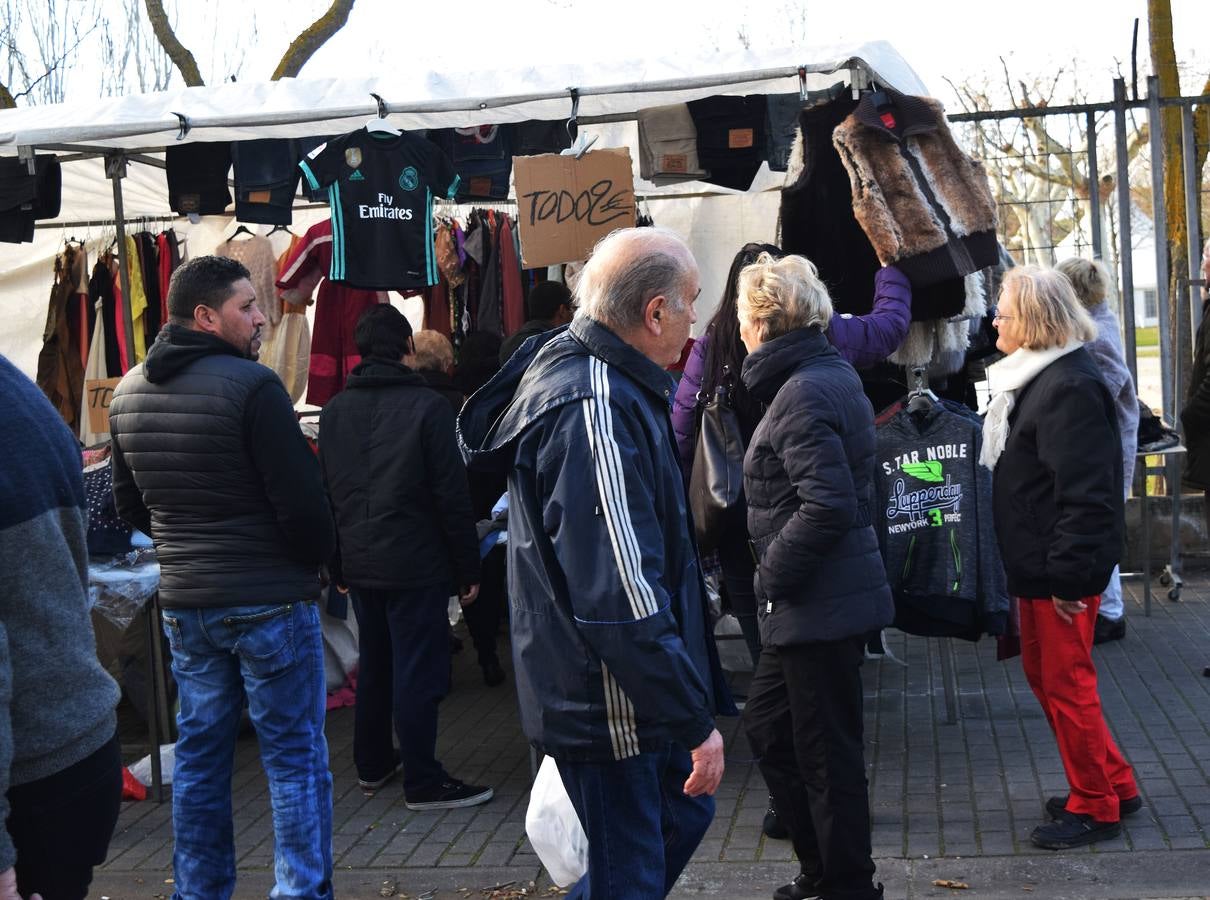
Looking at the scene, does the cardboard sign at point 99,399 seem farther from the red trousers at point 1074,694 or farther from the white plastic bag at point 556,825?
the red trousers at point 1074,694

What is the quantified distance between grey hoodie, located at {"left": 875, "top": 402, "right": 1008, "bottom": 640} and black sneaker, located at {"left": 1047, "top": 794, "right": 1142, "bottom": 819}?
672 mm

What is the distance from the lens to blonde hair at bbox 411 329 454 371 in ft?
20.9

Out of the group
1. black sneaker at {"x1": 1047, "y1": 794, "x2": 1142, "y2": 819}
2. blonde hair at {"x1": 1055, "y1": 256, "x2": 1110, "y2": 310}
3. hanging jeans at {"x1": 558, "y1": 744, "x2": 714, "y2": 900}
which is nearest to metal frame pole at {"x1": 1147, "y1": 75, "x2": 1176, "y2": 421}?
blonde hair at {"x1": 1055, "y1": 256, "x2": 1110, "y2": 310}

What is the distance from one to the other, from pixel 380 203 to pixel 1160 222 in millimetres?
4746

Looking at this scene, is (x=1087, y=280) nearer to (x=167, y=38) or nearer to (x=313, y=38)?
(x=313, y=38)

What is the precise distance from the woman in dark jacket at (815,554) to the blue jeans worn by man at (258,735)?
4.49ft

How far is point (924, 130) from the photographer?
548cm

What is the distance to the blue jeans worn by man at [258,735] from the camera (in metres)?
4.04

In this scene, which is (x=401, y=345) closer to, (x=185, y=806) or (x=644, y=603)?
(x=185, y=806)

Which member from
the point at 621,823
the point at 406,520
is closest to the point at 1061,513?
the point at 621,823

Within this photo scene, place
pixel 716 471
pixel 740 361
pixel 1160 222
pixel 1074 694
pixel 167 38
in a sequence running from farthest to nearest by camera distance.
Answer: pixel 167 38 < pixel 1160 222 < pixel 740 361 < pixel 716 471 < pixel 1074 694

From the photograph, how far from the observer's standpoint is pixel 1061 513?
4.24m

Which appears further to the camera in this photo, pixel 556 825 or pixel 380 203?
pixel 380 203

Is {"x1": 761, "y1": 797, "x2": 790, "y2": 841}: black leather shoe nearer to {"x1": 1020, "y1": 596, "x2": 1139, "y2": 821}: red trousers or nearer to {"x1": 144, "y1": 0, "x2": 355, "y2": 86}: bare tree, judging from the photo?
{"x1": 1020, "y1": 596, "x2": 1139, "y2": 821}: red trousers
